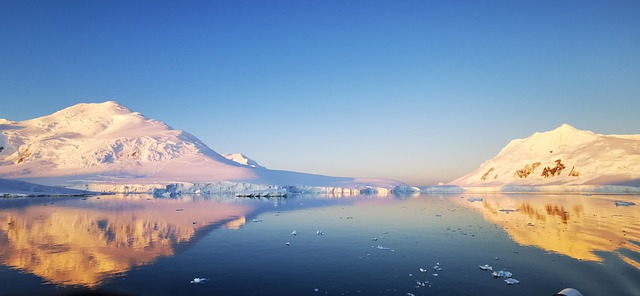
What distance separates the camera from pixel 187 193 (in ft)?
332

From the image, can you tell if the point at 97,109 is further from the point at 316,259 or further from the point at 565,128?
the point at 565,128

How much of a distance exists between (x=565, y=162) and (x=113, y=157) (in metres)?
156

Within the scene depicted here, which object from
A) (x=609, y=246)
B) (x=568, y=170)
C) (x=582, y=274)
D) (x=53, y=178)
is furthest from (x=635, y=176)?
(x=53, y=178)

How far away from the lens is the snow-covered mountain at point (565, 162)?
104 meters

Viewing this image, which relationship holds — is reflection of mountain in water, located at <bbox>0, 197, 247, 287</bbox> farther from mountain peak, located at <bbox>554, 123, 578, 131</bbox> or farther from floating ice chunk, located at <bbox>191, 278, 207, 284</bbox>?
mountain peak, located at <bbox>554, 123, 578, 131</bbox>

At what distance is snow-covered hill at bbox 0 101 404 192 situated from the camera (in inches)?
4124

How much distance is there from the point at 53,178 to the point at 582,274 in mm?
126212

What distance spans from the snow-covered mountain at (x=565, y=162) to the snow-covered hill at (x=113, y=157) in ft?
166

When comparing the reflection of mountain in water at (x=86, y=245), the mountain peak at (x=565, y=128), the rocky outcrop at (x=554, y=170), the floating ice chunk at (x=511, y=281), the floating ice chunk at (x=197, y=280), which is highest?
the mountain peak at (x=565, y=128)

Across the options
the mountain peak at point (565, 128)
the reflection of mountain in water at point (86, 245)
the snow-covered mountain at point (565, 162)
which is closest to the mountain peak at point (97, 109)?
the reflection of mountain in water at point (86, 245)

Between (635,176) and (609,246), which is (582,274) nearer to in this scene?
(609,246)

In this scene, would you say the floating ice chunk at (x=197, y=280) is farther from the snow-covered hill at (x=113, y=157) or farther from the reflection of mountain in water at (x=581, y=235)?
the snow-covered hill at (x=113, y=157)

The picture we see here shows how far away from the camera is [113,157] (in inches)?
4609

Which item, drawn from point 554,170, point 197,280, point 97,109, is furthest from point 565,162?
point 97,109
